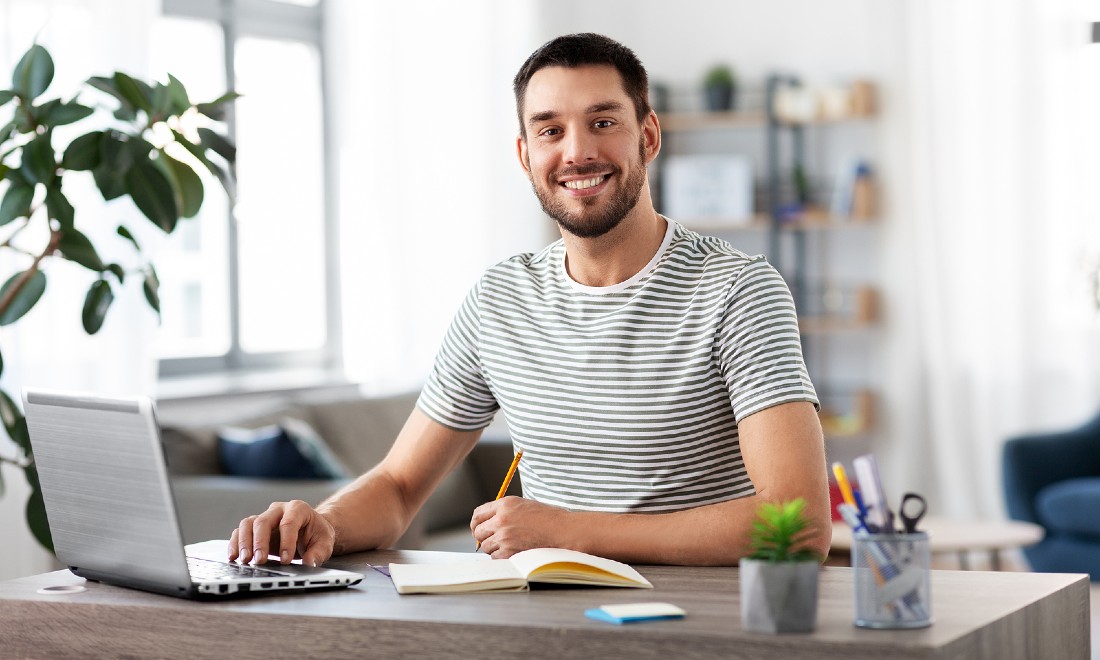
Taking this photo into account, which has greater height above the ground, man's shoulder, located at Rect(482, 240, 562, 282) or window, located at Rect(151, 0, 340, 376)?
window, located at Rect(151, 0, 340, 376)

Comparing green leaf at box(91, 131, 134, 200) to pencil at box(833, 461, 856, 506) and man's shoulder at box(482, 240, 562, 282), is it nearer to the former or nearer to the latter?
man's shoulder at box(482, 240, 562, 282)

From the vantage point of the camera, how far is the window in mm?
4812

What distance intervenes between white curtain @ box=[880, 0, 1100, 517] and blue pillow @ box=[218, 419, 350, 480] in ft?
9.69

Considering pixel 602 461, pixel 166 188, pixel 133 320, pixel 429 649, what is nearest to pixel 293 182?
pixel 133 320

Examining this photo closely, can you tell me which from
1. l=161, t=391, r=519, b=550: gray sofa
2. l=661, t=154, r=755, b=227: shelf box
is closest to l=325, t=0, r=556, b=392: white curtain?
l=161, t=391, r=519, b=550: gray sofa

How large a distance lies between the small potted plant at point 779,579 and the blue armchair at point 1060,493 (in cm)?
385

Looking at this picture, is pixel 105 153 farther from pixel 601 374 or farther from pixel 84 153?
pixel 601 374

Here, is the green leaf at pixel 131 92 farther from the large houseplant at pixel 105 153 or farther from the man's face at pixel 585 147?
the man's face at pixel 585 147

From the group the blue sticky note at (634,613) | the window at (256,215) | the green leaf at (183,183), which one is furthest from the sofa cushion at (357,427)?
the blue sticky note at (634,613)

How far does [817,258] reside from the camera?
616 centimetres

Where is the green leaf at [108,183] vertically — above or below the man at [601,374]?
above

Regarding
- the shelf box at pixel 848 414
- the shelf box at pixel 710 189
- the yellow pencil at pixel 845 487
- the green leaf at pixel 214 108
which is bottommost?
the shelf box at pixel 848 414

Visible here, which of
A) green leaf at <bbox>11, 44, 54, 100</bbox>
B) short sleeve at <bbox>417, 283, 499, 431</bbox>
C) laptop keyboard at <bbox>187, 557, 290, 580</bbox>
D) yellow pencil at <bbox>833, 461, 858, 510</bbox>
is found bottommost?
laptop keyboard at <bbox>187, 557, 290, 580</bbox>

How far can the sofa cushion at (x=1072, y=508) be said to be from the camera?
474 cm
